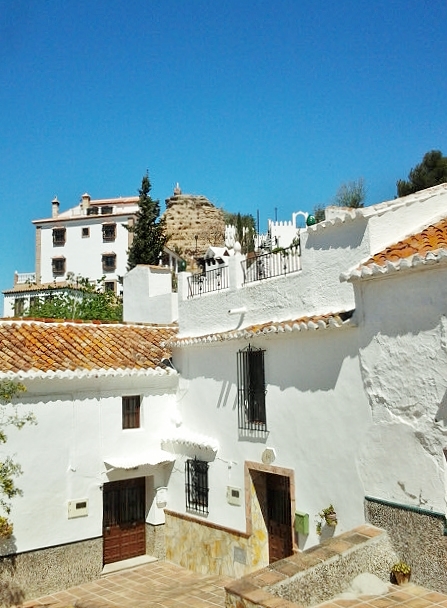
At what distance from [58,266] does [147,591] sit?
40.0 meters

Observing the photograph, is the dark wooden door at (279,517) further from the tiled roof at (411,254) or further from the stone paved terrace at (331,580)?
the tiled roof at (411,254)

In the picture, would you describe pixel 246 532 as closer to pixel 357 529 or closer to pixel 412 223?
pixel 357 529

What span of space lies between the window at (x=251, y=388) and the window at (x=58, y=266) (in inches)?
1548

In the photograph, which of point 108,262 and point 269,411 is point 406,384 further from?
point 108,262

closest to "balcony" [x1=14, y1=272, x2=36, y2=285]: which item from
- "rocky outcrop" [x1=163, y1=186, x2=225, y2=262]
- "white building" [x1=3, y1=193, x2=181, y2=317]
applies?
"white building" [x1=3, y1=193, x2=181, y2=317]

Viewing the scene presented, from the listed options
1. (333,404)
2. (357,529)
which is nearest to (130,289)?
(333,404)

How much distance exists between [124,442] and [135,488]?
152 cm

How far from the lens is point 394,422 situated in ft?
28.9

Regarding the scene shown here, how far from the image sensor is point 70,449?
13.2 meters

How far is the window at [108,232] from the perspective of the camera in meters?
48.6

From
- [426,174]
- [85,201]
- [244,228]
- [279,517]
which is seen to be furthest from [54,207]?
[279,517]

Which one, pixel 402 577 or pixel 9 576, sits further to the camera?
pixel 9 576

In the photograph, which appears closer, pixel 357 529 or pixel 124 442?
pixel 357 529

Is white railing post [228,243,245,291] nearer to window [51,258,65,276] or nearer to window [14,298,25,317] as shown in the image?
window [14,298,25,317]
